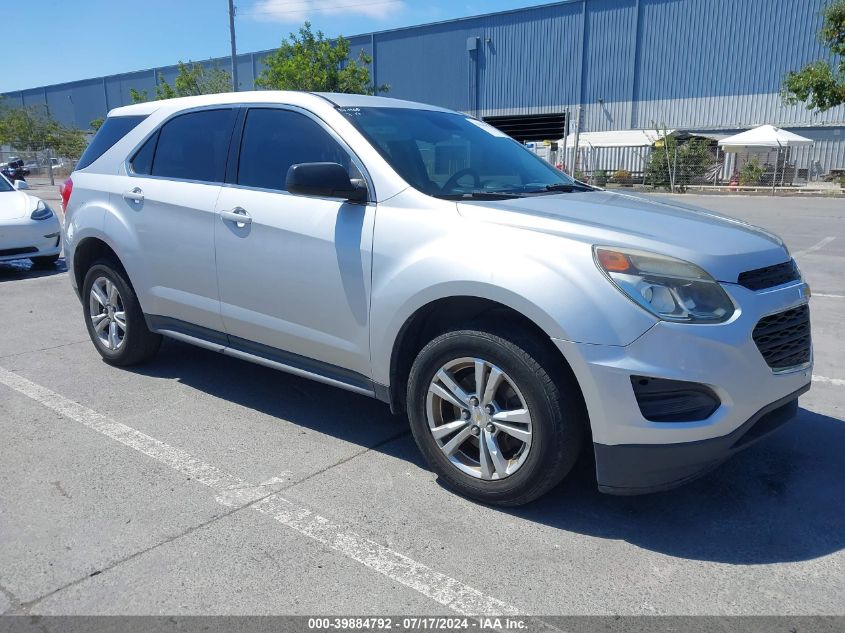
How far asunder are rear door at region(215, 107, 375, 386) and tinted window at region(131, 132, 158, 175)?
3.00 ft

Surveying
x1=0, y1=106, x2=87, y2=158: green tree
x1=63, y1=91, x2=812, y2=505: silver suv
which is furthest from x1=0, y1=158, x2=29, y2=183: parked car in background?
x1=63, y1=91, x2=812, y2=505: silver suv

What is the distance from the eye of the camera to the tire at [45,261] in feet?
32.6

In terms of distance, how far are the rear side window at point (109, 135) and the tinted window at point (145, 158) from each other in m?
0.25

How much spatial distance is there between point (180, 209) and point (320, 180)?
1360mm

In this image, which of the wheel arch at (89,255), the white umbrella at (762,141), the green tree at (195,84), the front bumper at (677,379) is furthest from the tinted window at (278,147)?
the green tree at (195,84)

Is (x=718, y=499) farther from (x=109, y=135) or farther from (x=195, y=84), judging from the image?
(x=195, y=84)

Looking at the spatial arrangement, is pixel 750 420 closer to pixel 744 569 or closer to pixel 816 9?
pixel 744 569

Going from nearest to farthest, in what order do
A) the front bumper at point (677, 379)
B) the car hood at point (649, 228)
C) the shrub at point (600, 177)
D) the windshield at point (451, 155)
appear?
the front bumper at point (677, 379) → the car hood at point (649, 228) → the windshield at point (451, 155) → the shrub at point (600, 177)

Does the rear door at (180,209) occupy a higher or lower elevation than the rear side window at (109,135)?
lower

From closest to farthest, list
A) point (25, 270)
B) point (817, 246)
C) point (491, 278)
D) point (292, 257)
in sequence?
point (491, 278) < point (292, 257) < point (25, 270) < point (817, 246)

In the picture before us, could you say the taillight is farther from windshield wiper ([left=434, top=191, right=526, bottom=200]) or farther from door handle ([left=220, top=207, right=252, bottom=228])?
windshield wiper ([left=434, top=191, right=526, bottom=200])

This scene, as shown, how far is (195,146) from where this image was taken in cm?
454

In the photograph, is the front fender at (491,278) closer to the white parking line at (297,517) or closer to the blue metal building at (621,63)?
the white parking line at (297,517)

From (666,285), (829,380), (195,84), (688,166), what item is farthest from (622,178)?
(666,285)
